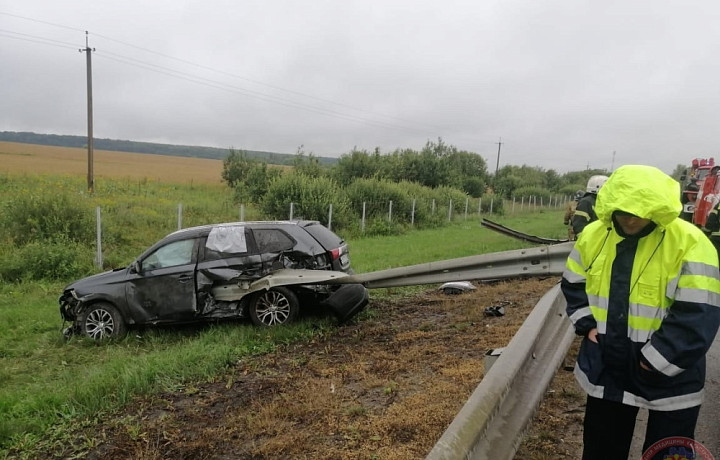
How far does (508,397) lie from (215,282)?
16.3ft

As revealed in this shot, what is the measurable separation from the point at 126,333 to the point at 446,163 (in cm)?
3078

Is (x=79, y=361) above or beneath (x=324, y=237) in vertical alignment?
beneath

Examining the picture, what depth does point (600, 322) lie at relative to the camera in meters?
2.22

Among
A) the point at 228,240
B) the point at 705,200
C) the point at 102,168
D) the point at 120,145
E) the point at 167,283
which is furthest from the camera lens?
the point at 120,145

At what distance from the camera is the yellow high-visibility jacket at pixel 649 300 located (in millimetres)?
1956

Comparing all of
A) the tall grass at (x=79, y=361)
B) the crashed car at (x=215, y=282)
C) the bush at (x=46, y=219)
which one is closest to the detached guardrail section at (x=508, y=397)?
the tall grass at (x=79, y=361)

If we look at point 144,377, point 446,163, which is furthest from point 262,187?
point 144,377

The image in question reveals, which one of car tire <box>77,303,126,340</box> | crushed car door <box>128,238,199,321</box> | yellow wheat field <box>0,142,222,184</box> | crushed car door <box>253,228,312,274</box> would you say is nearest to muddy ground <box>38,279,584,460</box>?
crushed car door <box>253,228,312,274</box>

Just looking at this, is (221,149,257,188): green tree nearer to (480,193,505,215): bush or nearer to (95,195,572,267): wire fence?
(95,195,572,267): wire fence

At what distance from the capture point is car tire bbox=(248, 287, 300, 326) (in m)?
6.40

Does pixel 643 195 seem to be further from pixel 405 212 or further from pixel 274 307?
pixel 405 212

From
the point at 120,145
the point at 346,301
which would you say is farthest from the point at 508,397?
the point at 120,145

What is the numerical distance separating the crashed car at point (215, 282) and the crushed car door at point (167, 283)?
14 mm

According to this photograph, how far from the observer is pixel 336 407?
3570 millimetres
